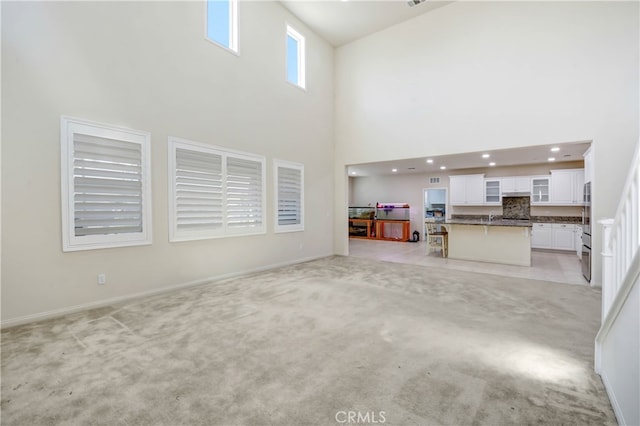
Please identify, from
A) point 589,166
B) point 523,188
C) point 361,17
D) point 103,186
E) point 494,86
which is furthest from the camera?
point 523,188

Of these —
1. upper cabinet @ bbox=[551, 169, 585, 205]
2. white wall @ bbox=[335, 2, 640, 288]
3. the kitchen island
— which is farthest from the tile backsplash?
white wall @ bbox=[335, 2, 640, 288]

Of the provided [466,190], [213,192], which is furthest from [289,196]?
[466,190]

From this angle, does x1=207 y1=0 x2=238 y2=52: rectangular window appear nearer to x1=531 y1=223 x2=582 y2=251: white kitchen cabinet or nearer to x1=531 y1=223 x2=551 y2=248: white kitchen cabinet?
x1=531 y1=223 x2=582 y2=251: white kitchen cabinet

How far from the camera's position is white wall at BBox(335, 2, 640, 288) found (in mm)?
4359

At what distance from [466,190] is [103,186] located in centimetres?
902

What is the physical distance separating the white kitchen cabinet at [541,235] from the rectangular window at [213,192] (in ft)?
24.3

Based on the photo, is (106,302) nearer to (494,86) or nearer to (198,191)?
(198,191)

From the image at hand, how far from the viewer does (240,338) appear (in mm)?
2578

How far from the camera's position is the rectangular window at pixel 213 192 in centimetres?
417

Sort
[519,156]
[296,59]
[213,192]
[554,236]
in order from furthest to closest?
1. [554,236]
2. [519,156]
3. [296,59]
4. [213,192]

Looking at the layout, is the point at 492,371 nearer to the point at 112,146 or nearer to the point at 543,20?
the point at 112,146

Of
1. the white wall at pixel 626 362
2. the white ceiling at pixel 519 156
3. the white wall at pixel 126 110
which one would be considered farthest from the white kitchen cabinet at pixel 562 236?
the white wall at pixel 626 362

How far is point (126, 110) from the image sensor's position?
364 cm

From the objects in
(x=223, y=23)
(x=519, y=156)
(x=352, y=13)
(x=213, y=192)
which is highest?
(x=352, y=13)
